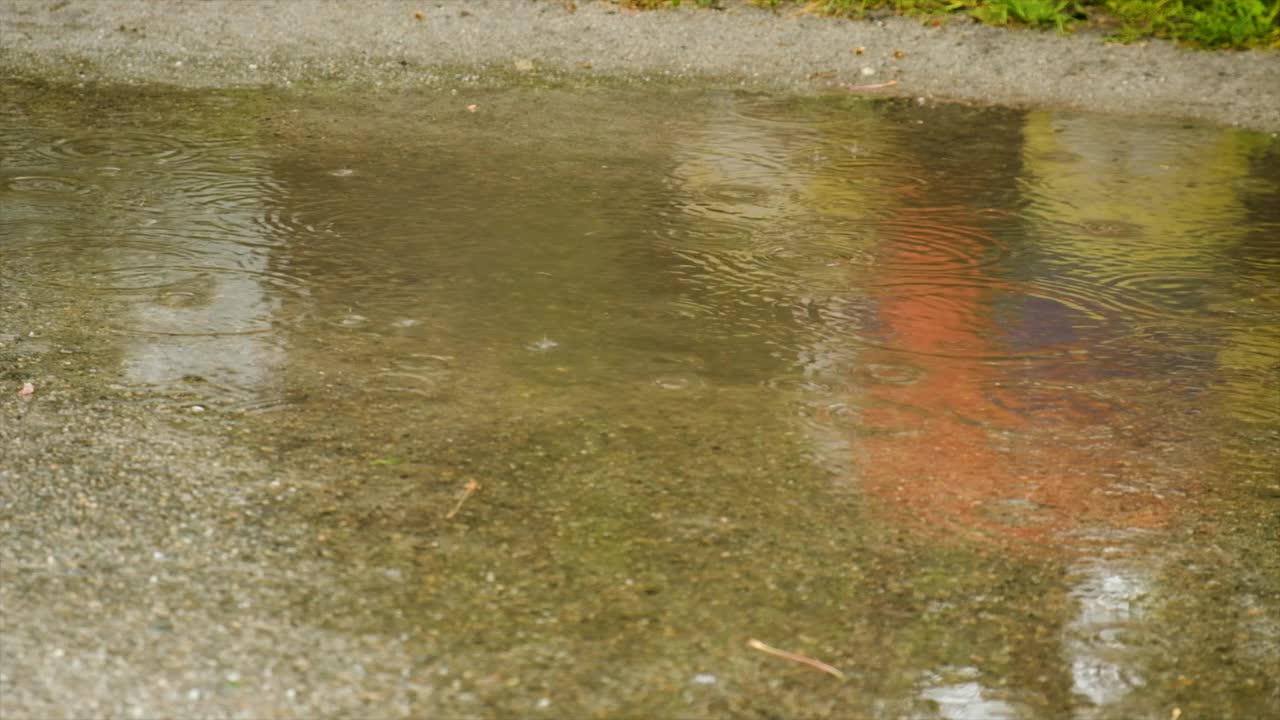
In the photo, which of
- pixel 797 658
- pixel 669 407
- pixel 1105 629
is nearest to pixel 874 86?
pixel 669 407

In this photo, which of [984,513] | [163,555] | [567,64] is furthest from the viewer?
[567,64]

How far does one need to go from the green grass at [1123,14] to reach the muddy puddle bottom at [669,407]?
1648 millimetres

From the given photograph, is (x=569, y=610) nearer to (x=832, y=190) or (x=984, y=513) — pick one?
(x=984, y=513)

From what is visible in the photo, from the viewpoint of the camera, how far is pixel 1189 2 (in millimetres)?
7660

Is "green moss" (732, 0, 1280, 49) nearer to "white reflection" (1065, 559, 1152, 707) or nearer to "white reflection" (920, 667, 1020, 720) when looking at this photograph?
"white reflection" (1065, 559, 1152, 707)

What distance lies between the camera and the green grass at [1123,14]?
7.30m

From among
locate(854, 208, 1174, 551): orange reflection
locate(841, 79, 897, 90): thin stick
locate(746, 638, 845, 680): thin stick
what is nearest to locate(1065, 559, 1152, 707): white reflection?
locate(854, 208, 1174, 551): orange reflection

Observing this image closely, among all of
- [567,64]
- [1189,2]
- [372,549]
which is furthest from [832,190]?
[1189,2]

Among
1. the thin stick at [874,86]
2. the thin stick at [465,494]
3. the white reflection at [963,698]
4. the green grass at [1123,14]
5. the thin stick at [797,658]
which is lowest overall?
the white reflection at [963,698]

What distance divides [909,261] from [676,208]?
2.75 ft

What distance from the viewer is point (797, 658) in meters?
2.42

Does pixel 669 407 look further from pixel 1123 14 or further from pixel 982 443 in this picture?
pixel 1123 14

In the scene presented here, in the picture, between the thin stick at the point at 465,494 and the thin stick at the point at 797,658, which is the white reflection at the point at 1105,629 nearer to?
the thin stick at the point at 797,658

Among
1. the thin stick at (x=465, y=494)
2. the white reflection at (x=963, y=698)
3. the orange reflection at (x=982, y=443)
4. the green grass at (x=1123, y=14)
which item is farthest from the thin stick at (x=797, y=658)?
the green grass at (x=1123, y=14)
